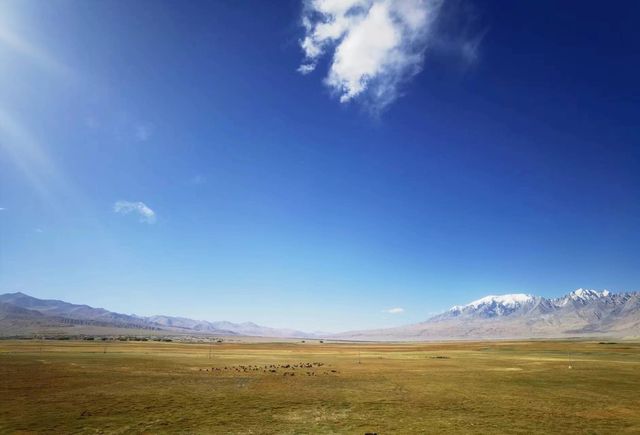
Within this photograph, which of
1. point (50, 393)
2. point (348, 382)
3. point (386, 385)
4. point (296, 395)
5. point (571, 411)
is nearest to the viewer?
point (571, 411)

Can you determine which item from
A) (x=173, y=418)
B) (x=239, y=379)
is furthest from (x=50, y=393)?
(x=239, y=379)

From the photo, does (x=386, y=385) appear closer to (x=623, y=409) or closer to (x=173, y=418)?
(x=623, y=409)

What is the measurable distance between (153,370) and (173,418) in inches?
1084

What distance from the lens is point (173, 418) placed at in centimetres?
2136

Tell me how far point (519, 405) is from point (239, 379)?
25.9 m

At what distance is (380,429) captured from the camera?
19422 mm

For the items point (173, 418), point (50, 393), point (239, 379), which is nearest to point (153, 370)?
point (239, 379)

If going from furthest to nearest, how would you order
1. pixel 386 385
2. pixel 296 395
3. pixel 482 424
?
pixel 386 385
pixel 296 395
pixel 482 424

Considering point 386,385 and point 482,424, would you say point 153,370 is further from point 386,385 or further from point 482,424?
point 482,424

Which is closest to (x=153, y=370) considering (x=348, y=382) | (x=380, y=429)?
(x=348, y=382)

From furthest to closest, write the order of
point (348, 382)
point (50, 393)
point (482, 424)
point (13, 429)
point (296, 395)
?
point (348, 382)
point (296, 395)
point (50, 393)
point (482, 424)
point (13, 429)

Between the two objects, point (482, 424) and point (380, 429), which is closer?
point (380, 429)

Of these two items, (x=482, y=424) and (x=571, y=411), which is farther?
(x=571, y=411)

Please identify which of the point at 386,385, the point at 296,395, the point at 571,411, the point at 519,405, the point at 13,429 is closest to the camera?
the point at 13,429
